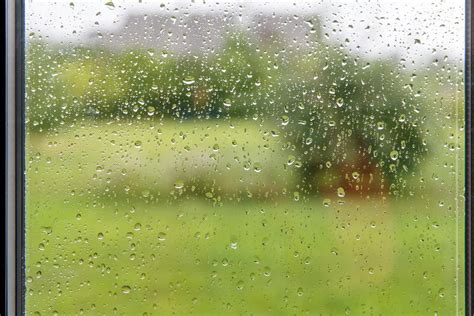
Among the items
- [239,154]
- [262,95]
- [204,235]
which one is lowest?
[204,235]

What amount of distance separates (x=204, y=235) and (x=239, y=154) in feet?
0.54

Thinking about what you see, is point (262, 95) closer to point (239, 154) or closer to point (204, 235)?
point (239, 154)

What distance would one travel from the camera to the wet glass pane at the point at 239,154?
87cm

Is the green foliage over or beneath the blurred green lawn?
over

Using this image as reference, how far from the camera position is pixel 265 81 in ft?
2.88

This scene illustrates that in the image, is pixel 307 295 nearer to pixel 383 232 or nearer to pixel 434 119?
pixel 383 232

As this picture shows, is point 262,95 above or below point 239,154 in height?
above

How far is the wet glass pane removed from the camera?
870mm

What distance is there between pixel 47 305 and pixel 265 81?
0.59m

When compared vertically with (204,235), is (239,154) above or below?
above

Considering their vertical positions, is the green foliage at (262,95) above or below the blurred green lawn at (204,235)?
above

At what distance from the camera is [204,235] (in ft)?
2.90

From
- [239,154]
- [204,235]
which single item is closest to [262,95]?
[239,154]

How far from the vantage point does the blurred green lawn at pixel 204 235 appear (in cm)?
87
